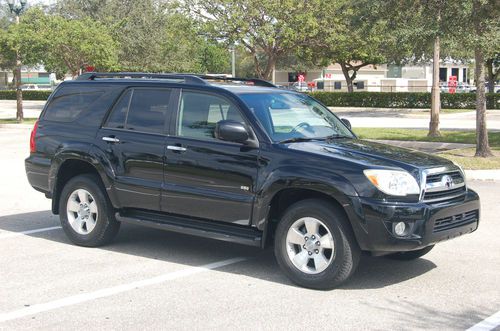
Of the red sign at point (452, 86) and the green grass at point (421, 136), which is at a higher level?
the red sign at point (452, 86)

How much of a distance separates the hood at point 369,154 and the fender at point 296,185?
0.23 metres

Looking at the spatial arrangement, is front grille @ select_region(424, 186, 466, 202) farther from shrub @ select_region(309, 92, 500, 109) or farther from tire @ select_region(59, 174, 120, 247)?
shrub @ select_region(309, 92, 500, 109)

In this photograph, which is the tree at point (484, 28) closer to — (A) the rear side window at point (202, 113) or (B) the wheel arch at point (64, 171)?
(A) the rear side window at point (202, 113)

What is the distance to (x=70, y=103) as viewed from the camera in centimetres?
829

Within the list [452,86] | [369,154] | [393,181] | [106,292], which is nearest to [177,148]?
[106,292]

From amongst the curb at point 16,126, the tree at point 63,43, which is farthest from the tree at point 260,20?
the curb at point 16,126

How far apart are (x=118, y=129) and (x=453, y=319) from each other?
4118 millimetres

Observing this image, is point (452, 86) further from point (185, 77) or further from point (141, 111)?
point (141, 111)

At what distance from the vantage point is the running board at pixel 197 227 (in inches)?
264

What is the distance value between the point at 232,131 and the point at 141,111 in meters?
1.49

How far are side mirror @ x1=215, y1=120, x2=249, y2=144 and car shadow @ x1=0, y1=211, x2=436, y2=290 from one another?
1.35m

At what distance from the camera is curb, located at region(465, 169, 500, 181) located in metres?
14.1

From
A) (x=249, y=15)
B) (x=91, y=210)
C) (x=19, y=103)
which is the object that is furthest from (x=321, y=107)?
(x=19, y=103)

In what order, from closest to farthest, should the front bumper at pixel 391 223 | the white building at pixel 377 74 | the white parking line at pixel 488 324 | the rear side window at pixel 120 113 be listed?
1. the white parking line at pixel 488 324
2. the front bumper at pixel 391 223
3. the rear side window at pixel 120 113
4. the white building at pixel 377 74
